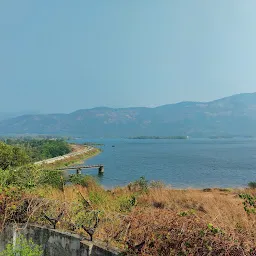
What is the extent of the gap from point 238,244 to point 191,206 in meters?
8.72

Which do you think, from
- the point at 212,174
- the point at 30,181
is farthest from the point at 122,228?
the point at 212,174

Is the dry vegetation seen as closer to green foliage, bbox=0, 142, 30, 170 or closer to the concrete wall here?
the concrete wall

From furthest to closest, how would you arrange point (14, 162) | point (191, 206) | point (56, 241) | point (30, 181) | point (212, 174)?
point (212, 174) → point (14, 162) → point (191, 206) → point (30, 181) → point (56, 241)

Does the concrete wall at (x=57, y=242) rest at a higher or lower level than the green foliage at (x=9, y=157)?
lower

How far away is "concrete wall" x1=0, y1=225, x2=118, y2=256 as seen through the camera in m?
4.75

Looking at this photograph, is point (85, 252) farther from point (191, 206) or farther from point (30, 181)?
point (191, 206)

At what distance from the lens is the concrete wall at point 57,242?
4.75 metres

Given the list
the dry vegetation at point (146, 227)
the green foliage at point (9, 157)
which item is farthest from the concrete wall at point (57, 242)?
the green foliage at point (9, 157)

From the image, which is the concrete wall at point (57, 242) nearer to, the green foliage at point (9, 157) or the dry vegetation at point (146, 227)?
the dry vegetation at point (146, 227)

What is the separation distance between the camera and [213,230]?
12.4 ft

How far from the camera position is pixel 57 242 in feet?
17.6

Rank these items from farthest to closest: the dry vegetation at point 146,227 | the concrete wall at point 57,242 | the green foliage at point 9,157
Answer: the green foliage at point 9,157, the concrete wall at point 57,242, the dry vegetation at point 146,227

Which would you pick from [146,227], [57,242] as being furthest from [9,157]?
[146,227]

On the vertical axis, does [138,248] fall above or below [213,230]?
below
